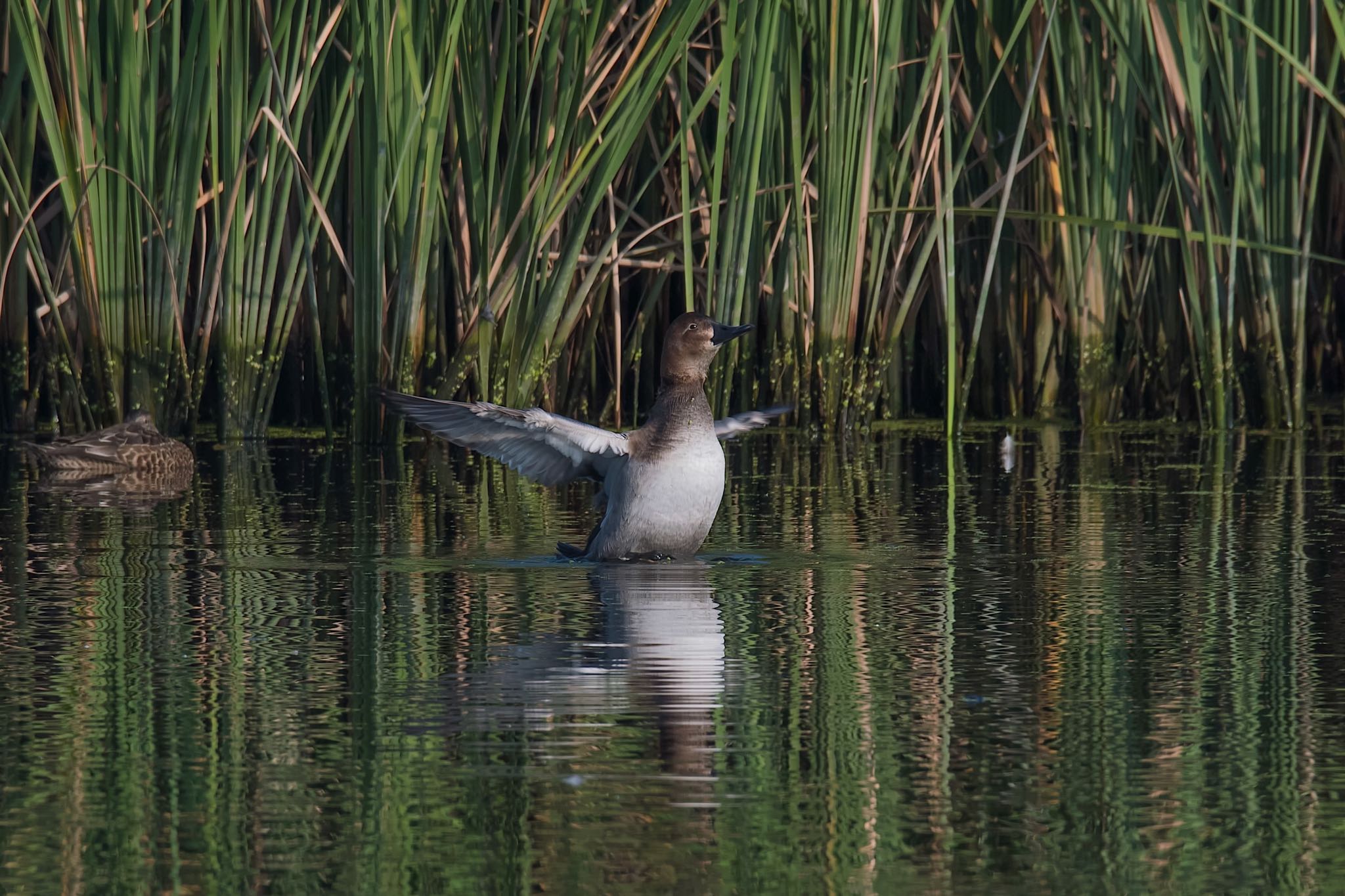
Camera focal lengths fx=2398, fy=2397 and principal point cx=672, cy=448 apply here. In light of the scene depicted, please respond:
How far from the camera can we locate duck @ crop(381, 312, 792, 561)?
21.3ft

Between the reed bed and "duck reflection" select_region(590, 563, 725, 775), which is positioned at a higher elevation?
Result: the reed bed

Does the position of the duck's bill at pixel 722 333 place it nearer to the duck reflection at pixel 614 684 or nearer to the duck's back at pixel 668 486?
the duck's back at pixel 668 486

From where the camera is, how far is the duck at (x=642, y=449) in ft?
21.3

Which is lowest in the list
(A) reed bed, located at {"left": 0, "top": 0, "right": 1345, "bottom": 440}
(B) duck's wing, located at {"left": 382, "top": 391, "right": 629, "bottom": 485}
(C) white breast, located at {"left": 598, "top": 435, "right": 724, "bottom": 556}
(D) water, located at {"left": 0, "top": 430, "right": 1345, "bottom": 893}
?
(D) water, located at {"left": 0, "top": 430, "right": 1345, "bottom": 893}

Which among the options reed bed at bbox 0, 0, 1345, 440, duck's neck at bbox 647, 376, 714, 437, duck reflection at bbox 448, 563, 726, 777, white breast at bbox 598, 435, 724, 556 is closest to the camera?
duck reflection at bbox 448, 563, 726, 777

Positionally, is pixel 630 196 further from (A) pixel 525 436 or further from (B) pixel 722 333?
(A) pixel 525 436

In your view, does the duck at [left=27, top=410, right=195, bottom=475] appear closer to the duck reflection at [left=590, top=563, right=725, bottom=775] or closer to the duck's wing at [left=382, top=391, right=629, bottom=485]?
the duck's wing at [left=382, top=391, right=629, bottom=485]

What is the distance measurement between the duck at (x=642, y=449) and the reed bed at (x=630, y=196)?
9.79ft

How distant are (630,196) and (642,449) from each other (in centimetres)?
500

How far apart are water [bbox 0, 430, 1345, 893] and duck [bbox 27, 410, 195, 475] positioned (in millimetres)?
1207

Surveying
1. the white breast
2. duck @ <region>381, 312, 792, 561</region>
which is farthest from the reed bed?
the white breast

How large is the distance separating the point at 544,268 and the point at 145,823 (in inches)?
273

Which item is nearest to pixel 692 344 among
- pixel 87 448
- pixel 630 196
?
pixel 87 448

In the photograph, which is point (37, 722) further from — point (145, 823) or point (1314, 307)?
point (1314, 307)
